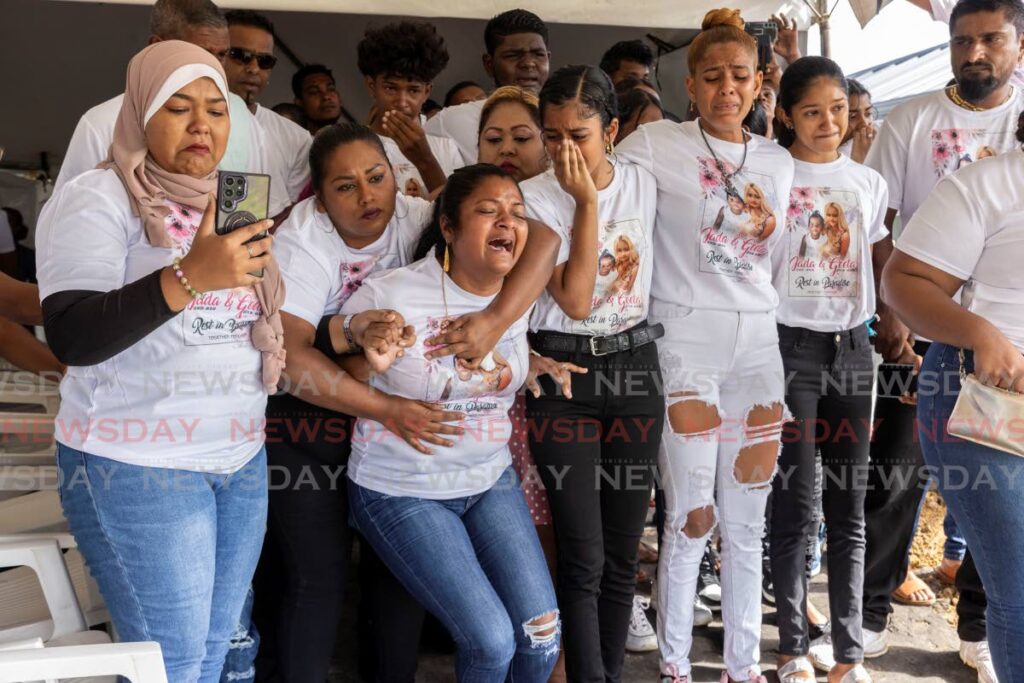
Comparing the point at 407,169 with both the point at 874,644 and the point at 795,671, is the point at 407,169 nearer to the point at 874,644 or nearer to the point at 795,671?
the point at 795,671

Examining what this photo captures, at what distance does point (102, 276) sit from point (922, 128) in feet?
9.39

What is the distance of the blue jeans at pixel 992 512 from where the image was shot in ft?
7.07

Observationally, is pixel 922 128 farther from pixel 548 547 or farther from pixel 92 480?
pixel 92 480

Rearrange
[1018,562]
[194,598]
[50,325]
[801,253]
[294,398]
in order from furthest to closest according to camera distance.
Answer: [801,253] < [294,398] < [1018,562] < [194,598] < [50,325]

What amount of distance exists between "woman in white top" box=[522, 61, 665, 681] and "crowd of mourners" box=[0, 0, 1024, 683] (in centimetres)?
1

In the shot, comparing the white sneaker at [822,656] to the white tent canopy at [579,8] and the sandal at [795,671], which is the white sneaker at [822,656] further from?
the white tent canopy at [579,8]

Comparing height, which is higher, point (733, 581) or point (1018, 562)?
point (1018, 562)

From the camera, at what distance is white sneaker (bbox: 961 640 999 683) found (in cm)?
312

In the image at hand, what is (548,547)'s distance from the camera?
9.47 feet

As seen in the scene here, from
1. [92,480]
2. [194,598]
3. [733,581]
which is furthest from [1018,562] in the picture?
[92,480]

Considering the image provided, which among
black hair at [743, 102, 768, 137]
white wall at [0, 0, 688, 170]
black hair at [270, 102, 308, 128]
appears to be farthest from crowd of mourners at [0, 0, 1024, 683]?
white wall at [0, 0, 688, 170]

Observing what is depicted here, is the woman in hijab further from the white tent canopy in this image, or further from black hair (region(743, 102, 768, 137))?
the white tent canopy

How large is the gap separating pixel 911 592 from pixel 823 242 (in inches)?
63.9

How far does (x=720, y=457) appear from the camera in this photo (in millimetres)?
2912
